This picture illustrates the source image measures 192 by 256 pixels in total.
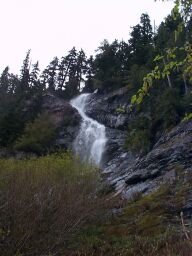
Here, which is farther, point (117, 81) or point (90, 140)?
point (117, 81)

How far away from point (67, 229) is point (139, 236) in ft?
14.9

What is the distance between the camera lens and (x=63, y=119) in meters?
51.2

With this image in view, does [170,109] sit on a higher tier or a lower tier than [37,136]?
higher

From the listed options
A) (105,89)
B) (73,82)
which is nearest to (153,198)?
(105,89)

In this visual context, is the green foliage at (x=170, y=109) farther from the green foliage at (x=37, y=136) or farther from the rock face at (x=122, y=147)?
the green foliage at (x=37, y=136)

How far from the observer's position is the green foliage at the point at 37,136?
44094mm

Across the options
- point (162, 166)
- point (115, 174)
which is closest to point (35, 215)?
point (162, 166)

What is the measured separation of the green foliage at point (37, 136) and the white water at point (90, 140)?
3219 millimetres

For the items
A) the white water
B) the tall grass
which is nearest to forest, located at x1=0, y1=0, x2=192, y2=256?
the tall grass

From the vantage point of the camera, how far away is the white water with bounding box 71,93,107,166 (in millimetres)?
43031

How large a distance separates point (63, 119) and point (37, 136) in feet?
21.2

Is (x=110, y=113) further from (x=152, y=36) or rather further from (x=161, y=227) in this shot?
(x=161, y=227)

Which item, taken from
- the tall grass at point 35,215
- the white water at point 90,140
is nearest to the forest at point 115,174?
the tall grass at point 35,215

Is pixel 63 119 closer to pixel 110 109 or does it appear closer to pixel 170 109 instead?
pixel 110 109
